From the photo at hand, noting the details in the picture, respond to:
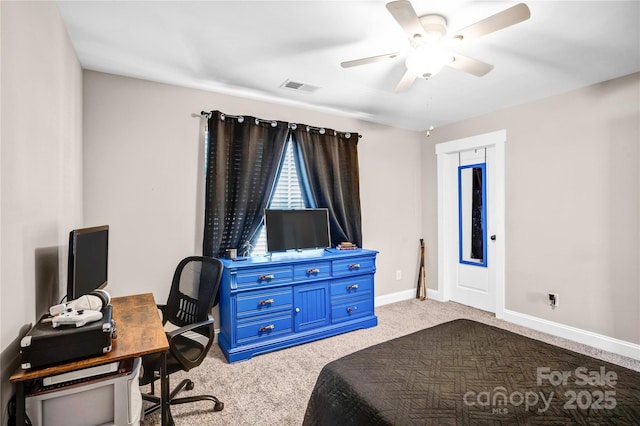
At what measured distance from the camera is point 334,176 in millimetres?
3900

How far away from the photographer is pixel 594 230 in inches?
122

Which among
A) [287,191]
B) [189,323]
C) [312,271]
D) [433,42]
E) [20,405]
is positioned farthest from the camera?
[287,191]

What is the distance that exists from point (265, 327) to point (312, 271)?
0.70 m

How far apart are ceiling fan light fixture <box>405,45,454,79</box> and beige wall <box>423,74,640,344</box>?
2.09m

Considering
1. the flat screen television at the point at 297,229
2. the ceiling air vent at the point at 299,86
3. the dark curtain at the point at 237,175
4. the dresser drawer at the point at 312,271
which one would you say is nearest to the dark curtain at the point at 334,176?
the flat screen television at the point at 297,229

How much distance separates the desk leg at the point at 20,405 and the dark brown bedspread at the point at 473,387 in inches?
45.1

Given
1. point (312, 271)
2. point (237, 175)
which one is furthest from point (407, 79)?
point (312, 271)

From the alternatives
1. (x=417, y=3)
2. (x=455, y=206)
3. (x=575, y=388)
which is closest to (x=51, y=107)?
(x=417, y=3)

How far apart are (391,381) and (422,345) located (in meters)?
0.45

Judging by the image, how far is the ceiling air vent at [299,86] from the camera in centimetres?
305

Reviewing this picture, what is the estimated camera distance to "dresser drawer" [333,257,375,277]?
3449 mm

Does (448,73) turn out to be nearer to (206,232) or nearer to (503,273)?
(503,273)

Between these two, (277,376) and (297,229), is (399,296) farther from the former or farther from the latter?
(277,376)

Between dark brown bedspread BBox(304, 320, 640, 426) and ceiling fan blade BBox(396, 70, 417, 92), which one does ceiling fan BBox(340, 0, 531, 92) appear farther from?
dark brown bedspread BBox(304, 320, 640, 426)
